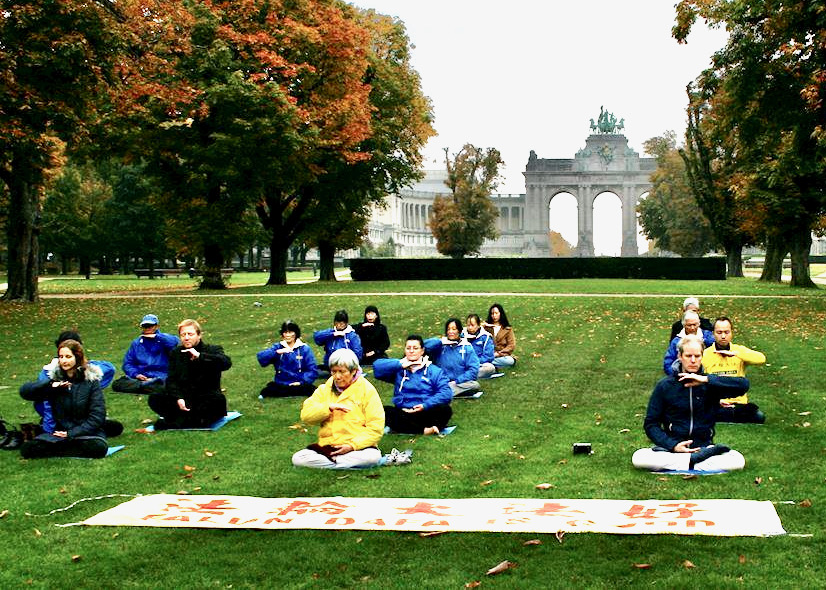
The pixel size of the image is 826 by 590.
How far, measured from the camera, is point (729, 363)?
11.9 metres

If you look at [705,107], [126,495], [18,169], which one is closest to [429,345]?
[126,495]

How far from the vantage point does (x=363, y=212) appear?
56.9 meters

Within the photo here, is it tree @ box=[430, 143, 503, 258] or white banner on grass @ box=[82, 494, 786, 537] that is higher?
tree @ box=[430, 143, 503, 258]

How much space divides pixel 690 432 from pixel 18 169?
22.8 m

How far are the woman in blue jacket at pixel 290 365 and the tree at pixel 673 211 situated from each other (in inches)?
2666

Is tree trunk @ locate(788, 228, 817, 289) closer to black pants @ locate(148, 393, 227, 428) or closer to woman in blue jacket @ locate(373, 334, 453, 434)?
woman in blue jacket @ locate(373, 334, 453, 434)

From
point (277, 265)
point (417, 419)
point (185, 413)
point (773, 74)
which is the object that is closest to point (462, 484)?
point (417, 419)

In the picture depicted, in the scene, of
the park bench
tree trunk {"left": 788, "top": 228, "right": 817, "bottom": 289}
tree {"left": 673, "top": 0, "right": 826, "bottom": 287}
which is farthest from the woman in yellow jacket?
the park bench

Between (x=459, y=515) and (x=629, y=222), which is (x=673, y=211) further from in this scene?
(x=459, y=515)

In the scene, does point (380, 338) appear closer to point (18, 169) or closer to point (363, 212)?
point (18, 169)

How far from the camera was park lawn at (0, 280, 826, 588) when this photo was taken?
254 inches

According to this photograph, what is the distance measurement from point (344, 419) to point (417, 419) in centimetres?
171

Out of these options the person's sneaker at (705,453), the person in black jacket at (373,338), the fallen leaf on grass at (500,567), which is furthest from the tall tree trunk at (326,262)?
the fallen leaf on grass at (500,567)

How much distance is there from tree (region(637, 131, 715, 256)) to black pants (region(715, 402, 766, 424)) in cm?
6856
